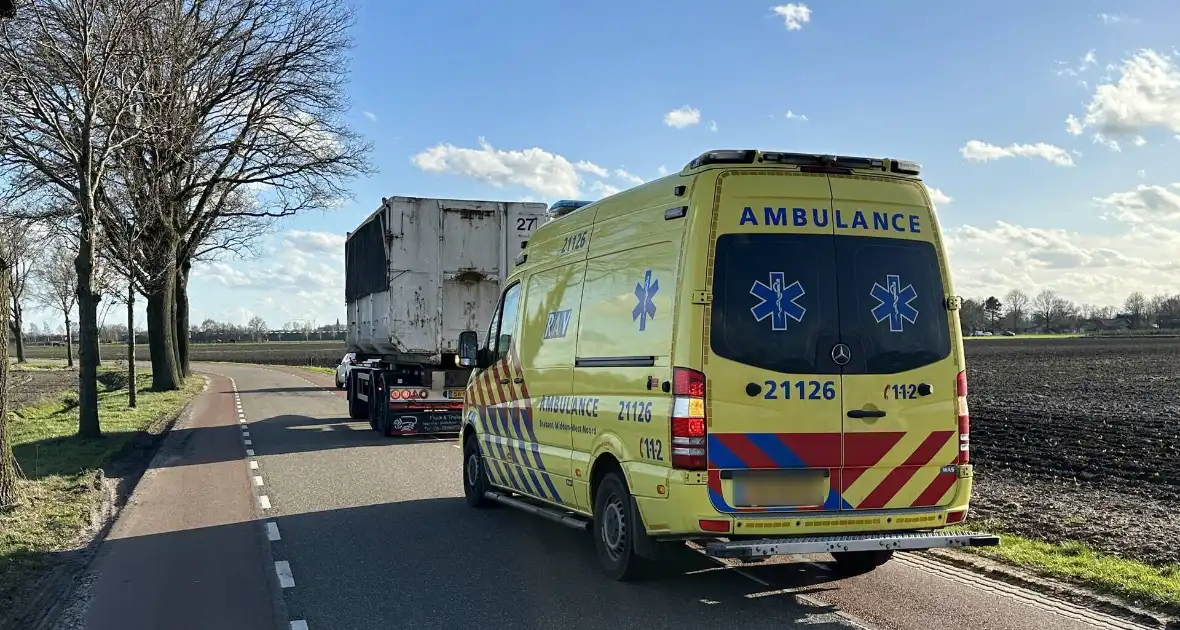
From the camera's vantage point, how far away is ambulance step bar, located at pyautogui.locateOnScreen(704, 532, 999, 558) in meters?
5.57

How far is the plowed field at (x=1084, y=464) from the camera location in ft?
27.9

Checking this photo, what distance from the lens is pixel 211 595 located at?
6.60 metres

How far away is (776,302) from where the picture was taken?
19.4 feet

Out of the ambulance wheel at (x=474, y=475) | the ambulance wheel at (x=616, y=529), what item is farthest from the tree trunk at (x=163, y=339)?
the ambulance wheel at (x=616, y=529)

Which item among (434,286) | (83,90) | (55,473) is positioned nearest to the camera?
(55,473)

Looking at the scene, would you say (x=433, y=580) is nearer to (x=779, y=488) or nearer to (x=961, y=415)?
(x=779, y=488)

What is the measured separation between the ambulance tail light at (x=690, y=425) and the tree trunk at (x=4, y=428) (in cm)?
760

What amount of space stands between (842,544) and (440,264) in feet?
39.1

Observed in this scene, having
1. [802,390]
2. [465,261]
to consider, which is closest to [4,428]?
[465,261]

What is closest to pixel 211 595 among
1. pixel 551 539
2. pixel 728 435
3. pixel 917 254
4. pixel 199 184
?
pixel 551 539

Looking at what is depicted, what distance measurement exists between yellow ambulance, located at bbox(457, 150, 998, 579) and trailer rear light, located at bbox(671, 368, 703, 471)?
0.04 feet

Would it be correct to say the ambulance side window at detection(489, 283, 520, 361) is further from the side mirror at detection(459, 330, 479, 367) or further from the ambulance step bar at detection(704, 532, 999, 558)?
the ambulance step bar at detection(704, 532, 999, 558)

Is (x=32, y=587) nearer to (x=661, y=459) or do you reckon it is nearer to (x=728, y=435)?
(x=661, y=459)

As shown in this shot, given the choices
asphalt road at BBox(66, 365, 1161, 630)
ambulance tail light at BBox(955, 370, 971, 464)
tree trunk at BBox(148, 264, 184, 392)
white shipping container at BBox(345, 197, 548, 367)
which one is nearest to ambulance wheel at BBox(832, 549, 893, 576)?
asphalt road at BBox(66, 365, 1161, 630)
